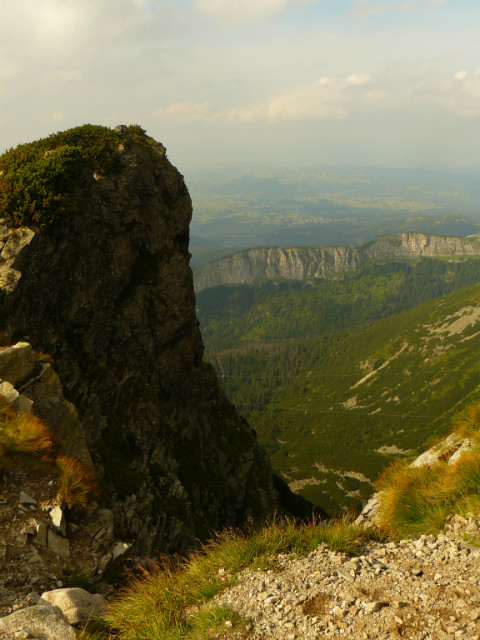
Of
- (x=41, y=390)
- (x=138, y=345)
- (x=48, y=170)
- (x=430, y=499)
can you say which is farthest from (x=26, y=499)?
(x=48, y=170)

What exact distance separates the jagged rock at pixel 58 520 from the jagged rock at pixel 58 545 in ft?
0.48

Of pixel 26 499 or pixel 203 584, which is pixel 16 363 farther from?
pixel 203 584

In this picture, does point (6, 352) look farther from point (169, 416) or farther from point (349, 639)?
point (169, 416)

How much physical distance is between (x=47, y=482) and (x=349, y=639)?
896cm

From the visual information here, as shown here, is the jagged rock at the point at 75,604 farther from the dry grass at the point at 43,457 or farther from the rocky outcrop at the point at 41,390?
the rocky outcrop at the point at 41,390

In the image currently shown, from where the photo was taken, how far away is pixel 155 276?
3400cm

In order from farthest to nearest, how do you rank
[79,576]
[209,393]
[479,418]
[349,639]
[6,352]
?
[209,393] → [479,418] → [6,352] → [79,576] → [349,639]

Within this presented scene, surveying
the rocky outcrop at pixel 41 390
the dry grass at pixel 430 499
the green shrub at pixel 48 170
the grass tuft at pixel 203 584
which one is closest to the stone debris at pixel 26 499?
the rocky outcrop at pixel 41 390

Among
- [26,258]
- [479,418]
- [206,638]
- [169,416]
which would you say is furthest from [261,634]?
[169,416]

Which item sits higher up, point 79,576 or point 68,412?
point 68,412

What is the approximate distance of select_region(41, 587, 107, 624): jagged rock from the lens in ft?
25.7

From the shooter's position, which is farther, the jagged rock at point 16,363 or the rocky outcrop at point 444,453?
the rocky outcrop at point 444,453

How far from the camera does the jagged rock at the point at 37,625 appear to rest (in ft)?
22.7

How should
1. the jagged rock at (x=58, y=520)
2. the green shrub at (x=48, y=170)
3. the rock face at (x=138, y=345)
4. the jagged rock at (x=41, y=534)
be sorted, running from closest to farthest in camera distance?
1. the jagged rock at (x=41, y=534)
2. the jagged rock at (x=58, y=520)
3. the rock face at (x=138, y=345)
4. the green shrub at (x=48, y=170)
